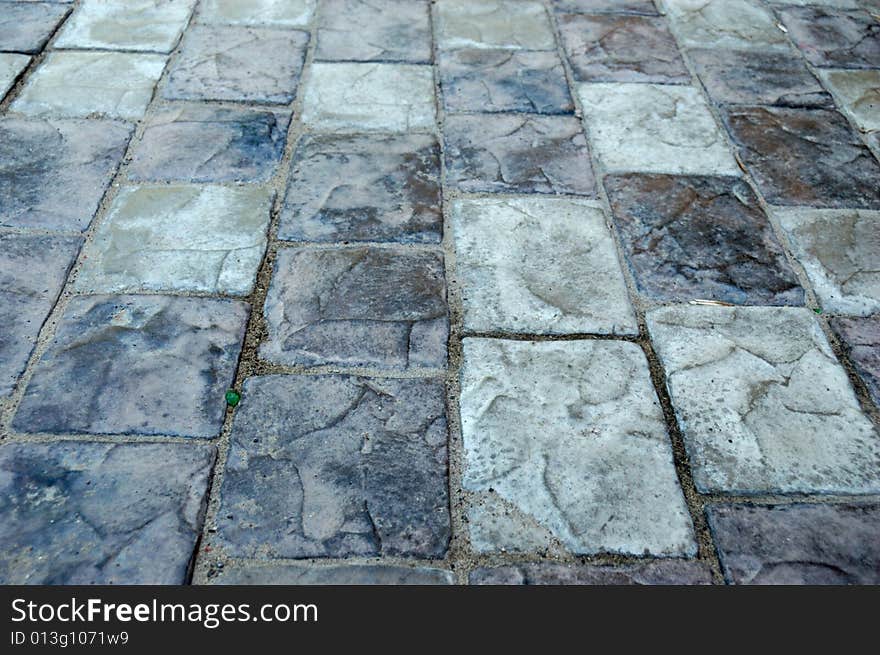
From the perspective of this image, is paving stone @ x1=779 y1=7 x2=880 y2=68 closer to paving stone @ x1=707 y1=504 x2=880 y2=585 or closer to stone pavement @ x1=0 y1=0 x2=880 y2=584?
stone pavement @ x1=0 y1=0 x2=880 y2=584

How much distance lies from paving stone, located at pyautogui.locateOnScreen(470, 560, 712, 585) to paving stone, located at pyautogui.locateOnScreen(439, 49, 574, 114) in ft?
5.76

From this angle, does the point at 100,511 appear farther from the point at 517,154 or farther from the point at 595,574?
the point at 517,154

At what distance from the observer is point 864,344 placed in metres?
2.06

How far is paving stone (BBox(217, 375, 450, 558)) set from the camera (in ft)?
5.30

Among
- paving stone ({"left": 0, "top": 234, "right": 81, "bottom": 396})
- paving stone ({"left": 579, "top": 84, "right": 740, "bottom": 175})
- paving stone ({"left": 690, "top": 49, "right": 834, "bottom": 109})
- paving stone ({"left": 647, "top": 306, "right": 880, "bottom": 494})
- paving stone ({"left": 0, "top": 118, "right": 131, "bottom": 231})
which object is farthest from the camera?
paving stone ({"left": 690, "top": 49, "right": 834, "bottom": 109})

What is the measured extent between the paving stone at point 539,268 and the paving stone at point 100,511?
81 centimetres

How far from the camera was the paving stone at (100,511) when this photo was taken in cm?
155


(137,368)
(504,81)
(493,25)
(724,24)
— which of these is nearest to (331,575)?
(137,368)

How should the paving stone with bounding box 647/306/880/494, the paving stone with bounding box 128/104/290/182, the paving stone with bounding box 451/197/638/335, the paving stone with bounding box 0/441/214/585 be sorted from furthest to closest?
the paving stone with bounding box 128/104/290/182 → the paving stone with bounding box 451/197/638/335 → the paving stone with bounding box 647/306/880/494 → the paving stone with bounding box 0/441/214/585

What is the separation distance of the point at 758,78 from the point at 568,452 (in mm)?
2003

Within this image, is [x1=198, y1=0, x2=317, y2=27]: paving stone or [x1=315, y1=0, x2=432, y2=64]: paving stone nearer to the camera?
[x1=315, y1=0, x2=432, y2=64]: paving stone

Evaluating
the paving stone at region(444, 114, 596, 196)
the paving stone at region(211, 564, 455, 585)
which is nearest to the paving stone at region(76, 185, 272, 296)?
the paving stone at region(444, 114, 596, 196)

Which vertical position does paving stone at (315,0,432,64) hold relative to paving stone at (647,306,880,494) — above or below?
above

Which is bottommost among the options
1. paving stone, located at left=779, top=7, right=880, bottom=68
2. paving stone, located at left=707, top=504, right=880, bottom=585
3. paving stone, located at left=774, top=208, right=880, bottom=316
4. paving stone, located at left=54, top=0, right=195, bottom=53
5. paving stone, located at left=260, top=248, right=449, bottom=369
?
Result: paving stone, located at left=707, top=504, right=880, bottom=585
